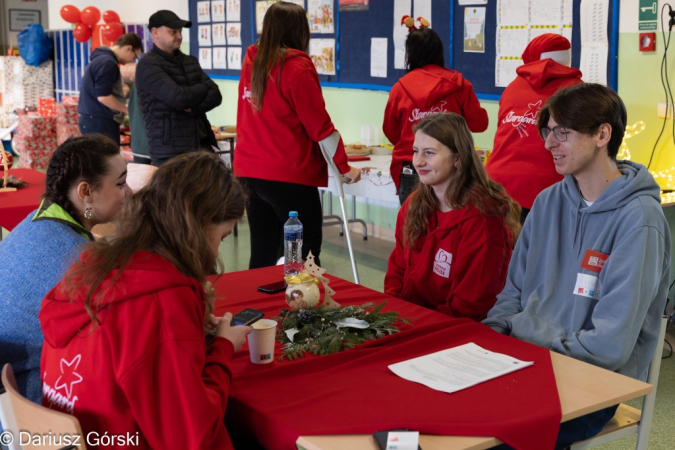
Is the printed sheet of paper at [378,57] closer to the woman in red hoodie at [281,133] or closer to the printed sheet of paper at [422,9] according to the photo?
the printed sheet of paper at [422,9]

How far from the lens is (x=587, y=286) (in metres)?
2.02

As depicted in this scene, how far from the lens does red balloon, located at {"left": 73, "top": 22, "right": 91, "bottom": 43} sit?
979 cm

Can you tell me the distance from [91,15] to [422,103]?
6.85m

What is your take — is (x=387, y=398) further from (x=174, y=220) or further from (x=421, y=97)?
(x=421, y=97)

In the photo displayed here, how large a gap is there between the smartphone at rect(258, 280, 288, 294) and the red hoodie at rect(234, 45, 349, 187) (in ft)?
4.00

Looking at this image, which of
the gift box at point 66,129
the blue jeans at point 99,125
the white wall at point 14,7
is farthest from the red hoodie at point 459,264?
the white wall at point 14,7

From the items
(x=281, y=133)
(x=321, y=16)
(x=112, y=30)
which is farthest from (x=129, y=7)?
(x=281, y=133)

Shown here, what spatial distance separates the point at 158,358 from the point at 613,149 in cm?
134

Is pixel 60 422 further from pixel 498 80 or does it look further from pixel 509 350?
pixel 498 80

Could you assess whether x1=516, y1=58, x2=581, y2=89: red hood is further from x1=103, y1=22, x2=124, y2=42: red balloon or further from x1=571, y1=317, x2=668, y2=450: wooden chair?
x1=103, y1=22, x2=124, y2=42: red balloon

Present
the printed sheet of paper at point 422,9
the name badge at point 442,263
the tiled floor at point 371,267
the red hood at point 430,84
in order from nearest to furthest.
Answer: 1. the name badge at point 442,263
2. the tiled floor at point 371,267
3. the red hood at point 430,84
4. the printed sheet of paper at point 422,9

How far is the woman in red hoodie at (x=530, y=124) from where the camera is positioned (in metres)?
3.47

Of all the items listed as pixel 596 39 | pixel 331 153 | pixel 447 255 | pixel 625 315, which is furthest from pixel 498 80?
pixel 625 315

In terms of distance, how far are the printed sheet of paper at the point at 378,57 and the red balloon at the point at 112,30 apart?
4.29 meters
